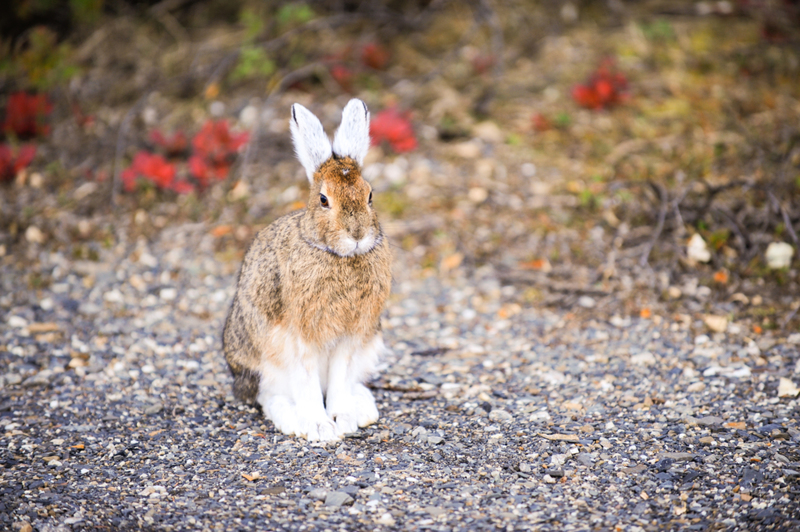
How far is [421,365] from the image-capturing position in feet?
18.2

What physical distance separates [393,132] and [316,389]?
14.1ft

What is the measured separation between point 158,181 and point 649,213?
5235 millimetres

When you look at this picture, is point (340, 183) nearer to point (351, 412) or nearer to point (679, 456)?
point (351, 412)

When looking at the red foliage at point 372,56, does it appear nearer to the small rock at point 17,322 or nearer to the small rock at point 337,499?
the small rock at point 17,322

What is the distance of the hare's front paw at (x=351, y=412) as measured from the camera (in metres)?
4.44

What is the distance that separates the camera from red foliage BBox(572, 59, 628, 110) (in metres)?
8.47

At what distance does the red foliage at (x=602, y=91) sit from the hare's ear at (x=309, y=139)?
5.20 metres

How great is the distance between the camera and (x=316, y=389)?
176 inches

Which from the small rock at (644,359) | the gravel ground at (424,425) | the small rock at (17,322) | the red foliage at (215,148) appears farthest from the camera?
the red foliage at (215,148)

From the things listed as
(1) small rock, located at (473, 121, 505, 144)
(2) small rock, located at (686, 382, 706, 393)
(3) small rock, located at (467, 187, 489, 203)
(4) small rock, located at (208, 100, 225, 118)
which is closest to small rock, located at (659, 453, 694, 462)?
(2) small rock, located at (686, 382, 706, 393)

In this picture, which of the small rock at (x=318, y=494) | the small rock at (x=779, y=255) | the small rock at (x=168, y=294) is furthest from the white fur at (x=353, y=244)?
the small rock at (x=779, y=255)

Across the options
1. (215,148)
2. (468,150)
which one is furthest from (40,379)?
(468,150)

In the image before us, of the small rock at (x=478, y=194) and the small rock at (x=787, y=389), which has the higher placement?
Answer: the small rock at (x=478, y=194)

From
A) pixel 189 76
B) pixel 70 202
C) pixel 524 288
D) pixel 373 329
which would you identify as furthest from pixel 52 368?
pixel 189 76
